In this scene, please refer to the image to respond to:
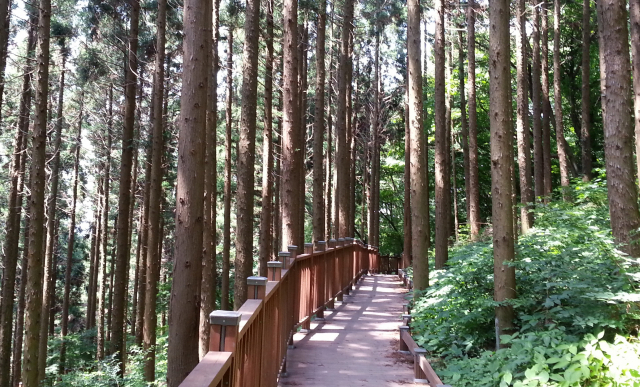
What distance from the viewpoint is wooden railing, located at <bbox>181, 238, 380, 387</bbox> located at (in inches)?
105

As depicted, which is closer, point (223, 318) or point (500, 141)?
point (223, 318)

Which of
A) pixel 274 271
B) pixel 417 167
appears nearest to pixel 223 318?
pixel 274 271

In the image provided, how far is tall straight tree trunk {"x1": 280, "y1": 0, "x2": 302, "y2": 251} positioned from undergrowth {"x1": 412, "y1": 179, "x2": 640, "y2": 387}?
3.81 metres

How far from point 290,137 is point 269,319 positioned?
25.9 feet

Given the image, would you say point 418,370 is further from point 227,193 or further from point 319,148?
point 227,193

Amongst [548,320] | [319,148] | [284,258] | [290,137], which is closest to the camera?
[548,320]

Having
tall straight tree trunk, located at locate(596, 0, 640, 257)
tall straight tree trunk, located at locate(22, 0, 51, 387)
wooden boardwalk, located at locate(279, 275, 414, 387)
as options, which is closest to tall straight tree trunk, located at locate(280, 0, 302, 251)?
wooden boardwalk, located at locate(279, 275, 414, 387)

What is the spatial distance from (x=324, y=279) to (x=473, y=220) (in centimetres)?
879

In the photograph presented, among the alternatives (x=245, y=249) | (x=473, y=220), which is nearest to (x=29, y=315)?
(x=245, y=249)

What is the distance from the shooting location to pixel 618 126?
6676 millimetres

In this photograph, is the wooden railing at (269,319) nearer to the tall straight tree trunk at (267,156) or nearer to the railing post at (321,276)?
the railing post at (321,276)

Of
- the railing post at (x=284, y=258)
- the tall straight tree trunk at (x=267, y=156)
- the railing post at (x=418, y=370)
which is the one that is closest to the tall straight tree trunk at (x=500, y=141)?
the railing post at (x=418, y=370)

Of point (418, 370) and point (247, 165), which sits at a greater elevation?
point (247, 165)

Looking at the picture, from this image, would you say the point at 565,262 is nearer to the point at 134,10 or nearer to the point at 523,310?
the point at 523,310
